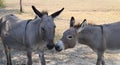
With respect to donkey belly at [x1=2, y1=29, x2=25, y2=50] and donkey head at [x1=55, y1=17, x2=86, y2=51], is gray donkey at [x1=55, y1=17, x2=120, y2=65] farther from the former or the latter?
donkey belly at [x1=2, y1=29, x2=25, y2=50]

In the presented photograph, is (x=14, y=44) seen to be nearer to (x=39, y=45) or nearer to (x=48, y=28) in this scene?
(x=39, y=45)

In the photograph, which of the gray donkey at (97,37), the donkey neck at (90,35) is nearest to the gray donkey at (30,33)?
the gray donkey at (97,37)

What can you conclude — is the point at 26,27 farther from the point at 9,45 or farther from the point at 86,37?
the point at 86,37

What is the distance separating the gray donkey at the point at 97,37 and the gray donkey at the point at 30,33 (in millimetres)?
574

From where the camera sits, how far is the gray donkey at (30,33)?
6797 mm

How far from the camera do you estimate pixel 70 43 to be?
7.22 metres

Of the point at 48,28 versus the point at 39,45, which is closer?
the point at 48,28

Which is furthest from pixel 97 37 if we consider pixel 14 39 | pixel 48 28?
pixel 14 39

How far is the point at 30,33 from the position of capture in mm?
7266

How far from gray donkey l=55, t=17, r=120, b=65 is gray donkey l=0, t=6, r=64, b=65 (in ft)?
1.88

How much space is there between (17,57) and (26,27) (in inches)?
77.6

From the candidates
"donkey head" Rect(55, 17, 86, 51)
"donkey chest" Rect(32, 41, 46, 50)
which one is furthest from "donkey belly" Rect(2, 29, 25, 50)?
"donkey head" Rect(55, 17, 86, 51)

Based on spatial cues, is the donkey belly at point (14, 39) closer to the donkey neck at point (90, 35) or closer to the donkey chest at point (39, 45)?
the donkey chest at point (39, 45)

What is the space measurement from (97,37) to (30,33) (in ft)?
5.57
